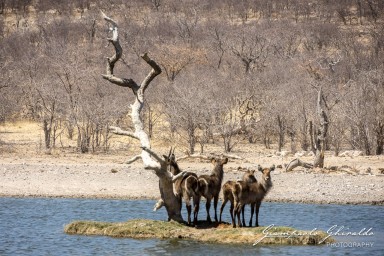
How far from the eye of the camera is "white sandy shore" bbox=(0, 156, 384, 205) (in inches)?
1015

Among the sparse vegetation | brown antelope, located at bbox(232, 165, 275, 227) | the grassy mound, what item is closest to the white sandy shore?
the sparse vegetation

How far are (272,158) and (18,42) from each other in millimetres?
36385

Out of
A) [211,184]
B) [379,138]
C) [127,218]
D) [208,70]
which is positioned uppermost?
[208,70]

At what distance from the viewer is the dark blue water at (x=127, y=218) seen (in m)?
17.1

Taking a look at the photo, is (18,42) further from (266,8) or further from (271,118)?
(271,118)

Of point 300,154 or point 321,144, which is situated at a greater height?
point 321,144

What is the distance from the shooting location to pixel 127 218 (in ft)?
71.5

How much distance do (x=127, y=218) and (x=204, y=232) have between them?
4332mm

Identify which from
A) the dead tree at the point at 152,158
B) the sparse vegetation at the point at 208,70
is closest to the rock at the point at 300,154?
the sparse vegetation at the point at 208,70

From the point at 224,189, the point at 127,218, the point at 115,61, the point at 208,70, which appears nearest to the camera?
A: the point at 224,189

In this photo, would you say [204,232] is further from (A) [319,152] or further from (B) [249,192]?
(A) [319,152]

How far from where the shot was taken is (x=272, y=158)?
3353cm

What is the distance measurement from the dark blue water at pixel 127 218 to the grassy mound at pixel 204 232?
0.22 metres

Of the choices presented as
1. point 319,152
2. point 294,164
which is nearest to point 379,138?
point 319,152
